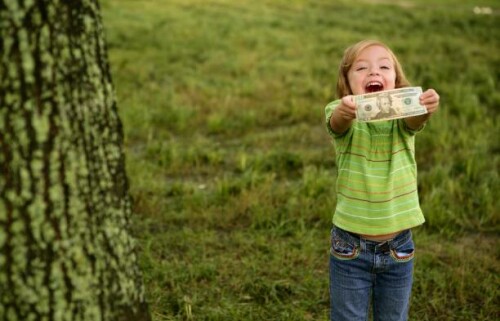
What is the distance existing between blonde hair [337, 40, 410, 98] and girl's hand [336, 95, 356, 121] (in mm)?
348

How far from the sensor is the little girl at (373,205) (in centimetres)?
236

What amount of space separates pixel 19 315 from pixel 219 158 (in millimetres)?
3954

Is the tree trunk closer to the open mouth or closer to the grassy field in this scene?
the open mouth

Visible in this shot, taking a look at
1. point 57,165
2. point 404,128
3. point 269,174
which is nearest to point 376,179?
point 404,128

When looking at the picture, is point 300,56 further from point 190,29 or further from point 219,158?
point 219,158

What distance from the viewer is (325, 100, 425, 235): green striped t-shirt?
236 cm

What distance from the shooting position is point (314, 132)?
269 inches

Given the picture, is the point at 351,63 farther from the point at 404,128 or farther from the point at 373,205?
the point at 373,205

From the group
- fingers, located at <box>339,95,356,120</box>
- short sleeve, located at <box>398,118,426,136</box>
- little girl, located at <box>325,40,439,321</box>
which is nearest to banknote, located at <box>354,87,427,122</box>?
fingers, located at <box>339,95,356,120</box>

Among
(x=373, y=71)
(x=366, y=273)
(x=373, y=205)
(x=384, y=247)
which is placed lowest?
(x=366, y=273)

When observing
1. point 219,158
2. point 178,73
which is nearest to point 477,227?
point 219,158

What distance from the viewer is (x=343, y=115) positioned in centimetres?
223

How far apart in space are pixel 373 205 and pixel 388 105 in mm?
432

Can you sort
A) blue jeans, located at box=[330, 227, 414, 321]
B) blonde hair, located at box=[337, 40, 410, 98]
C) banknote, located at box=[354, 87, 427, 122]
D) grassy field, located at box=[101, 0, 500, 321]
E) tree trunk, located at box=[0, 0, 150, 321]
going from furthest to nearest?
grassy field, located at box=[101, 0, 500, 321] < blonde hair, located at box=[337, 40, 410, 98] < blue jeans, located at box=[330, 227, 414, 321] < banknote, located at box=[354, 87, 427, 122] < tree trunk, located at box=[0, 0, 150, 321]
